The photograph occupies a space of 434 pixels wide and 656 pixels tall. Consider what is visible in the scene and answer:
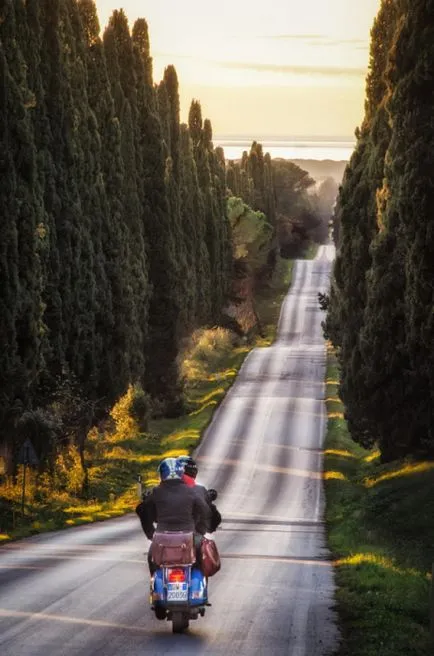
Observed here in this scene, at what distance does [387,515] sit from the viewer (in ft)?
99.6

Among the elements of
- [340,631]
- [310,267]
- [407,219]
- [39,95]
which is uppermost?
[39,95]

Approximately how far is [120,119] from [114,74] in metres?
2.28

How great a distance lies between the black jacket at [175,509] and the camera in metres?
13.5

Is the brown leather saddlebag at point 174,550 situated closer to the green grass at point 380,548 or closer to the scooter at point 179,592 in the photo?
the scooter at point 179,592

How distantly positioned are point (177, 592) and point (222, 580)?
5.76m

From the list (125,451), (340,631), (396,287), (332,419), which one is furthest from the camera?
(332,419)

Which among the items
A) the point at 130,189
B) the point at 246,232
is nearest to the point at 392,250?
the point at 130,189

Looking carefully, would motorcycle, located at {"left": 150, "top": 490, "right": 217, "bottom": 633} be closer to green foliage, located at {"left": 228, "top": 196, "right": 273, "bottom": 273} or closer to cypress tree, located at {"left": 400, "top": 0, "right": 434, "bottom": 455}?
cypress tree, located at {"left": 400, "top": 0, "right": 434, "bottom": 455}

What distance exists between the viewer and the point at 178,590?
13.2 meters

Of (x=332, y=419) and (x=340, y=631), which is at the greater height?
(x=340, y=631)

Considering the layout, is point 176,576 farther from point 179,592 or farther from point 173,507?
point 173,507

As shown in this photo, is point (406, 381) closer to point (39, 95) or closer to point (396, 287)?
point (396, 287)

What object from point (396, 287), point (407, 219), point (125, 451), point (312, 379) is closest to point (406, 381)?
point (396, 287)

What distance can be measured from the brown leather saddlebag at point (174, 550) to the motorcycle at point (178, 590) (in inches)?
1.3
